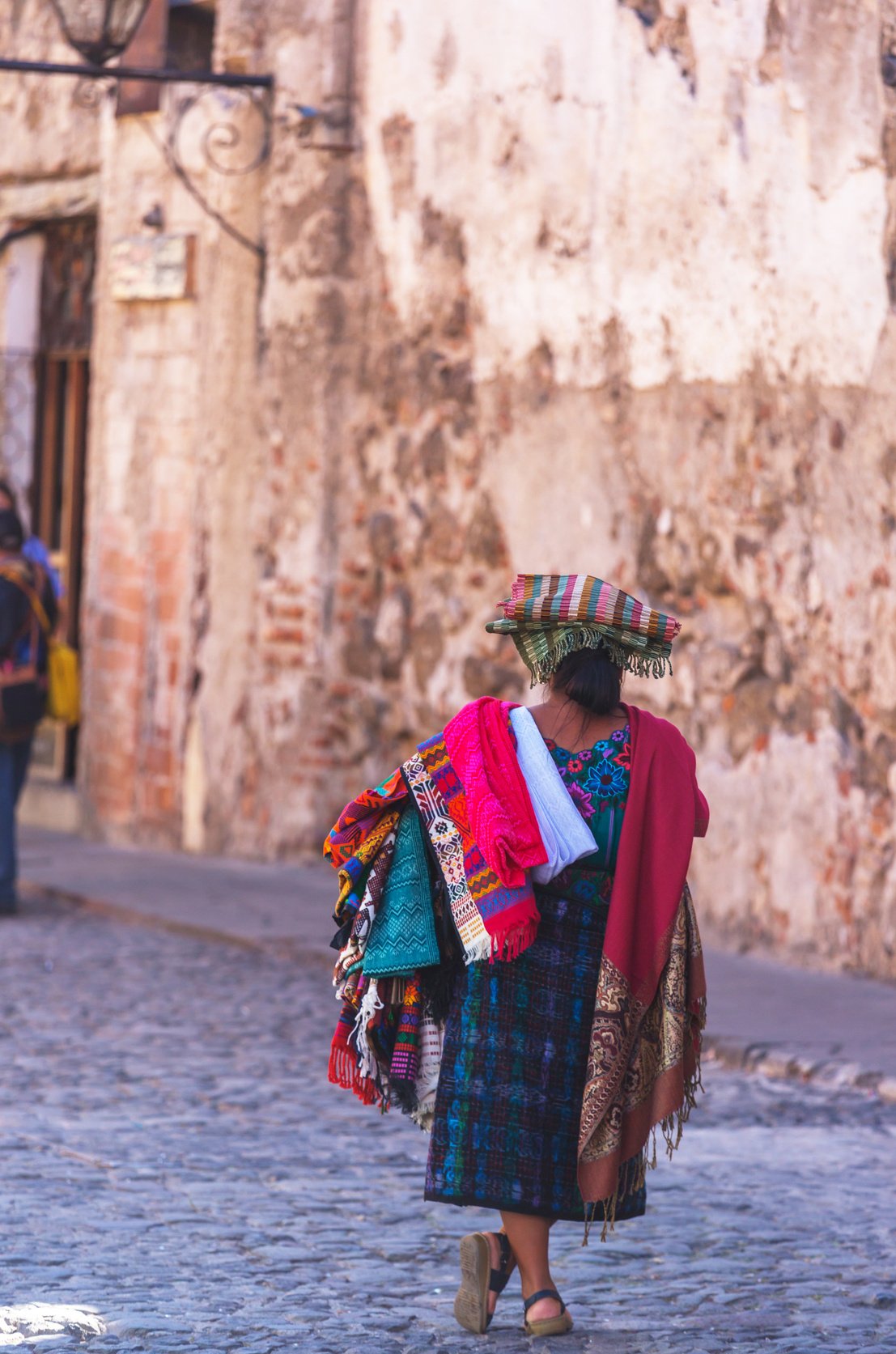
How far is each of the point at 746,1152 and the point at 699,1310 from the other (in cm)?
139

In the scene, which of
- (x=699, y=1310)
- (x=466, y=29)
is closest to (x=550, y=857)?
(x=699, y=1310)

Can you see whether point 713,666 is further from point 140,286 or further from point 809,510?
point 140,286

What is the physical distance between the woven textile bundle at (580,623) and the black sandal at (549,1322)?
45.7 inches

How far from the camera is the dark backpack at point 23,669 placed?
9.63 m

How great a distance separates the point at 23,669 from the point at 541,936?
5.86 meters

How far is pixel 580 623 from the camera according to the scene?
4.25 metres

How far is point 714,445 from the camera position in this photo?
28.6ft

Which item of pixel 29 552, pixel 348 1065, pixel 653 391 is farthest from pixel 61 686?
pixel 348 1065

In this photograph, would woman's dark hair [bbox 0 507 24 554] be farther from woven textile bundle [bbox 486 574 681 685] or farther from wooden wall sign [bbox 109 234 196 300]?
woven textile bundle [bbox 486 574 681 685]

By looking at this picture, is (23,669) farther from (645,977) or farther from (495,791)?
(645,977)

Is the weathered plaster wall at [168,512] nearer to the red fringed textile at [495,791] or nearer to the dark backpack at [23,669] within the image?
the dark backpack at [23,669]

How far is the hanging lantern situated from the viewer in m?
10.9

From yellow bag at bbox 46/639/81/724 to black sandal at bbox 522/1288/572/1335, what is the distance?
5.92 meters

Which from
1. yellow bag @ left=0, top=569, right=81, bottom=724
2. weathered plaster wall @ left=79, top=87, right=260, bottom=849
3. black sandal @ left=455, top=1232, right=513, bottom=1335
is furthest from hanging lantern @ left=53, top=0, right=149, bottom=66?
black sandal @ left=455, top=1232, right=513, bottom=1335
